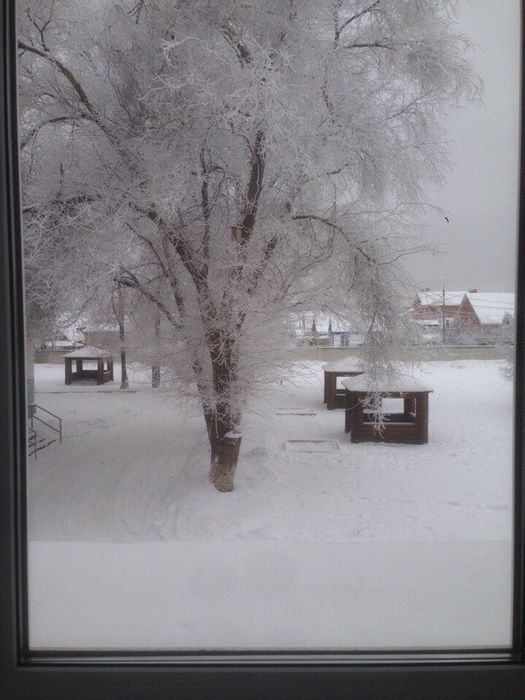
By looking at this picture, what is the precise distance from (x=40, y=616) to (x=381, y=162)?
1373 millimetres

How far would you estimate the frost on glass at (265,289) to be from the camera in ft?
3.43

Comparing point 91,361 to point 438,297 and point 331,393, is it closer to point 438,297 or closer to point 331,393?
point 331,393

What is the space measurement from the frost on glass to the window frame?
221mm

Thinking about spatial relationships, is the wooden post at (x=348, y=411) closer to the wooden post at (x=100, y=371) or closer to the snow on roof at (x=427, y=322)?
the snow on roof at (x=427, y=322)

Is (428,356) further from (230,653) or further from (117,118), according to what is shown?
(117,118)

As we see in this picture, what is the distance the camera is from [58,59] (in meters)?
1.30

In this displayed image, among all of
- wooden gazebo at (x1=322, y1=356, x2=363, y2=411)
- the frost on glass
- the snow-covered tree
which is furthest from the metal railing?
wooden gazebo at (x1=322, y1=356, x2=363, y2=411)

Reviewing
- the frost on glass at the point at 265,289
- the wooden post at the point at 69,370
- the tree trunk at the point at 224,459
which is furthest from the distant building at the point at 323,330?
the wooden post at the point at 69,370

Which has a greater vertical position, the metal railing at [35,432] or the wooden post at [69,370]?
the wooden post at [69,370]

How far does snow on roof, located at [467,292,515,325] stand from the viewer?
31.0 inches

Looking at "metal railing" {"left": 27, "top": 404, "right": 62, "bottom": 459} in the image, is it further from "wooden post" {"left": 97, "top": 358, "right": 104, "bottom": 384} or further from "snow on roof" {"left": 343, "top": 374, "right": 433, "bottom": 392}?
"snow on roof" {"left": 343, "top": 374, "right": 433, "bottom": 392}

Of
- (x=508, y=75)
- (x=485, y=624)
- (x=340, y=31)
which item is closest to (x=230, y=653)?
(x=485, y=624)
